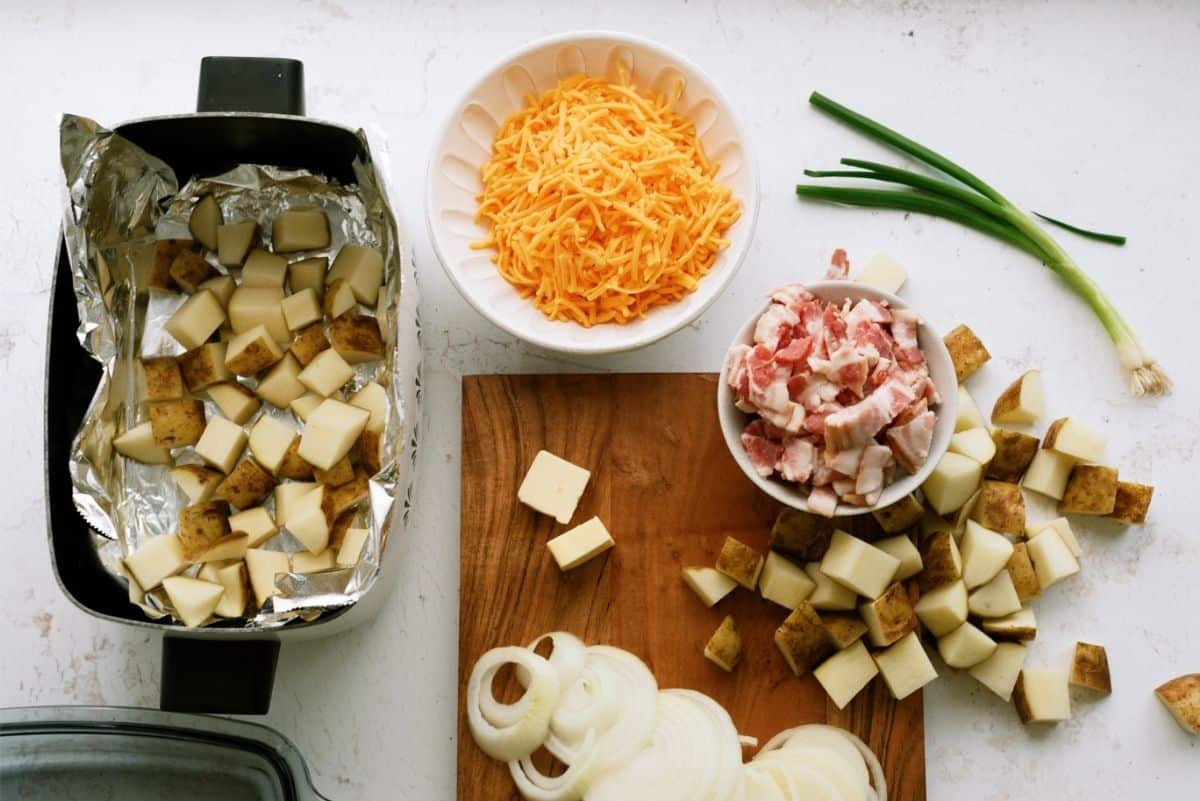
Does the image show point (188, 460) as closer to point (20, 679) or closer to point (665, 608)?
point (20, 679)

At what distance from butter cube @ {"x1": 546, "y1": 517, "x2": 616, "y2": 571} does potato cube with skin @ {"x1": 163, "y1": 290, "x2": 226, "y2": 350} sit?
0.78 metres

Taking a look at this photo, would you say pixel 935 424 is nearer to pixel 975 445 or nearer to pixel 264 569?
pixel 975 445

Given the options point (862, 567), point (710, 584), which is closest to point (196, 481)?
point (710, 584)

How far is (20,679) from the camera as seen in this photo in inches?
82.1

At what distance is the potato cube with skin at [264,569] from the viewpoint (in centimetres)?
192

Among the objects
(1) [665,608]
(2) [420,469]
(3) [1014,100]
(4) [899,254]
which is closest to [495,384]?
(2) [420,469]

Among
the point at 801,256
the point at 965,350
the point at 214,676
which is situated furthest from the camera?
the point at 801,256

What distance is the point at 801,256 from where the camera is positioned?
7.11ft

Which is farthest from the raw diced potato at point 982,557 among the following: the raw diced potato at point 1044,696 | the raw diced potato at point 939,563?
the raw diced potato at point 1044,696

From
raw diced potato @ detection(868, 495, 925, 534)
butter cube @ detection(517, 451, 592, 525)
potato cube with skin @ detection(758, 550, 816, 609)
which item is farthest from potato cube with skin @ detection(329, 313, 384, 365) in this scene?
raw diced potato @ detection(868, 495, 925, 534)

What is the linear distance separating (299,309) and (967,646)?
4.67 ft

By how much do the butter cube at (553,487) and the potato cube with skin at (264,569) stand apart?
0.45 m

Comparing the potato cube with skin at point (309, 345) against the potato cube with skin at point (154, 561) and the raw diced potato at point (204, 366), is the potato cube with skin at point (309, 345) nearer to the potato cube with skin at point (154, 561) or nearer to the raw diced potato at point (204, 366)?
the raw diced potato at point (204, 366)

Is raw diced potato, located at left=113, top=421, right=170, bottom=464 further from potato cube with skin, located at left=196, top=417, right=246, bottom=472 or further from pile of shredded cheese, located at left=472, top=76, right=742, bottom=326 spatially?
pile of shredded cheese, located at left=472, top=76, right=742, bottom=326
